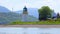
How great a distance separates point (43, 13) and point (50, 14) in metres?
3.02

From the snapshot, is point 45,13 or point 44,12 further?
point 44,12

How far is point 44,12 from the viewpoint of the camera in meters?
62.3

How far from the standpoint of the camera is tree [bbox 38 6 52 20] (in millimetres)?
60016

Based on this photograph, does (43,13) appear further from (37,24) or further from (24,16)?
(37,24)

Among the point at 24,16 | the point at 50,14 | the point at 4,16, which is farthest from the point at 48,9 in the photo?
the point at 4,16

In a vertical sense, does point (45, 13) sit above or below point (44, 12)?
below

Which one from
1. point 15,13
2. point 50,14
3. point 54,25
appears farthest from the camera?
point 15,13

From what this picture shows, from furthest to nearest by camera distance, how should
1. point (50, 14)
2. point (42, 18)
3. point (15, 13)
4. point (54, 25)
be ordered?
point (15, 13)
point (50, 14)
point (42, 18)
point (54, 25)

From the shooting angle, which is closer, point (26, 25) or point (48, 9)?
point (26, 25)

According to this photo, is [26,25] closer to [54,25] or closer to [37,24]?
[37,24]

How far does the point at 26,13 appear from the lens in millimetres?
63625

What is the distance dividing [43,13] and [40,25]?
11670 mm

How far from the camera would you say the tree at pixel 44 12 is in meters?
60.0

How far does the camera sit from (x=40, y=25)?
4994 centimetres
